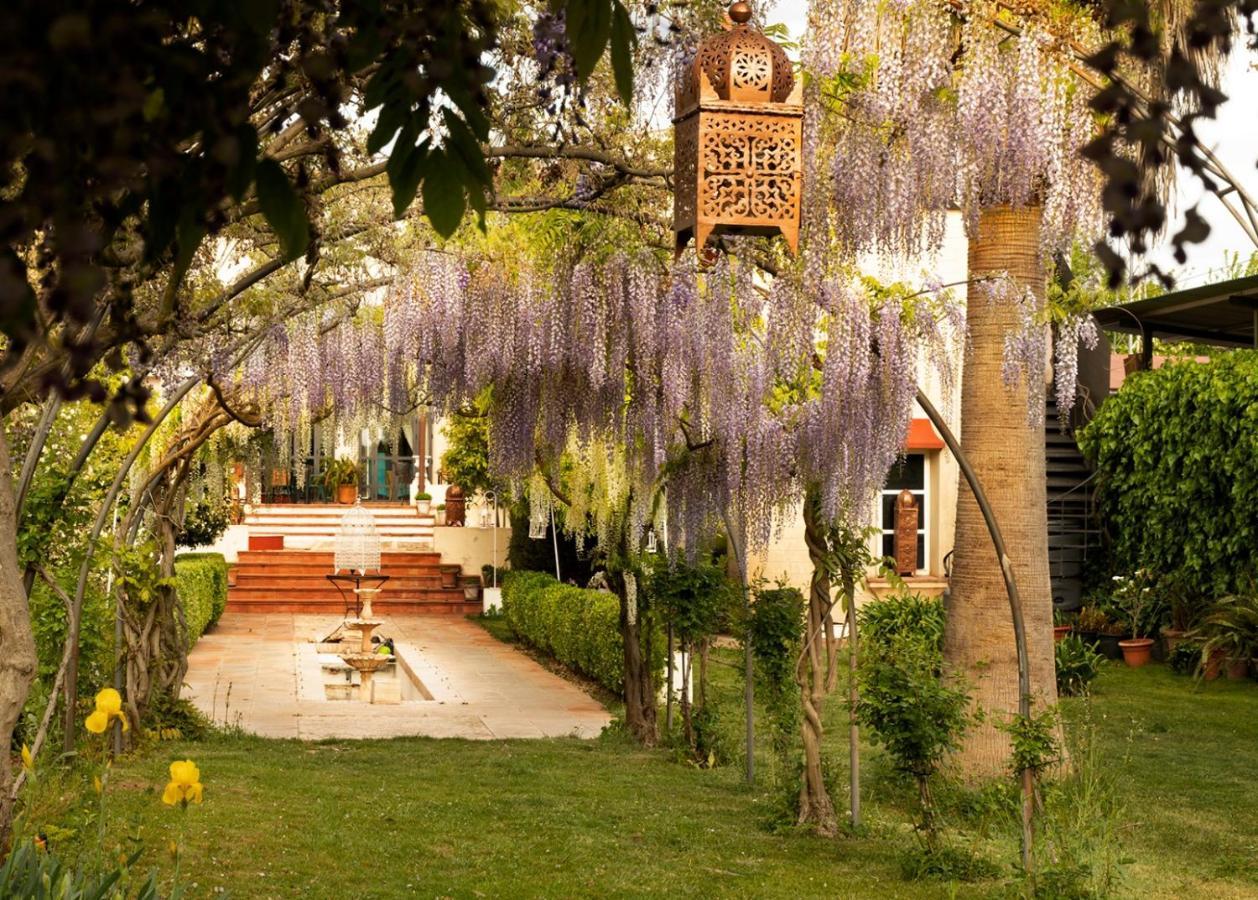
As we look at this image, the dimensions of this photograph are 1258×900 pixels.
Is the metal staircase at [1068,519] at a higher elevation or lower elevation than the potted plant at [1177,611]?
higher

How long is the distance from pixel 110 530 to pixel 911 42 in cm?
585

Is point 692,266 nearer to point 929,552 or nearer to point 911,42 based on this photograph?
point 911,42

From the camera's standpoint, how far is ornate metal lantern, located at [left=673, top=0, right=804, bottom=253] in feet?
15.3

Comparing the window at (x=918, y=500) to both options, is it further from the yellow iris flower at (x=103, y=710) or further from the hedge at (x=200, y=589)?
the yellow iris flower at (x=103, y=710)

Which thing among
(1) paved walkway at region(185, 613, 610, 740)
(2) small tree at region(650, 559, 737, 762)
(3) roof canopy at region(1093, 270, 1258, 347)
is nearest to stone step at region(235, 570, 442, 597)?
(1) paved walkway at region(185, 613, 610, 740)

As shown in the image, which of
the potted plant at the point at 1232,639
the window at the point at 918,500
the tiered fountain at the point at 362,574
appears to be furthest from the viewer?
the window at the point at 918,500

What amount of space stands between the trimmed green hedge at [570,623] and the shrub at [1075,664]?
2826 millimetres

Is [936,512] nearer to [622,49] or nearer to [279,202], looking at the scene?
[622,49]

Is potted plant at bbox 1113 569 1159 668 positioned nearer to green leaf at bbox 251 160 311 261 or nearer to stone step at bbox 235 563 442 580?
stone step at bbox 235 563 442 580

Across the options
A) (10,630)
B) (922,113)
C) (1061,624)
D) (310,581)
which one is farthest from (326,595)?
(10,630)

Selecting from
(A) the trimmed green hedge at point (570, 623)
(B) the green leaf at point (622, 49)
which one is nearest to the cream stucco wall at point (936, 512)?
(A) the trimmed green hedge at point (570, 623)

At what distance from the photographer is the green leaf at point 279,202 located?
1396 millimetres

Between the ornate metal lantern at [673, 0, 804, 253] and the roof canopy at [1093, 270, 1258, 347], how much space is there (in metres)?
3.62

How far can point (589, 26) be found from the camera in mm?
1558
